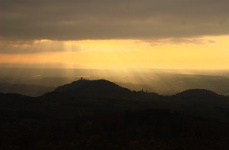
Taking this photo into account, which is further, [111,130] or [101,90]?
[101,90]

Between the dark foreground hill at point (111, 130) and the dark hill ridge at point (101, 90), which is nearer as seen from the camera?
the dark foreground hill at point (111, 130)

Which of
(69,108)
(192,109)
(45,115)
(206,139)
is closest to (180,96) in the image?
(192,109)

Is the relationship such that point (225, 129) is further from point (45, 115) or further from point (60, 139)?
point (45, 115)

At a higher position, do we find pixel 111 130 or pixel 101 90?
pixel 101 90

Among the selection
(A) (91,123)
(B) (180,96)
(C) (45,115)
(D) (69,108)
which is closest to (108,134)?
(A) (91,123)

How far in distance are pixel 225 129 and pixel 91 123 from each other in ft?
107

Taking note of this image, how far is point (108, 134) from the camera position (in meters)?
49.8

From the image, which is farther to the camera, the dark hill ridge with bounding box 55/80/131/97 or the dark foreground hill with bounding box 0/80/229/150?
the dark hill ridge with bounding box 55/80/131/97

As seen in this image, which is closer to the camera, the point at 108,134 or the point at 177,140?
the point at 177,140

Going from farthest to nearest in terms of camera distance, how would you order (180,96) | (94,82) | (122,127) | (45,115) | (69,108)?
(94,82) → (180,96) → (69,108) → (45,115) → (122,127)

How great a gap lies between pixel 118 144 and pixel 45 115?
47.3 meters

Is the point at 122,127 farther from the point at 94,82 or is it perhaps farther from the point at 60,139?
the point at 94,82

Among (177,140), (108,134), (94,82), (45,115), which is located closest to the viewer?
(177,140)

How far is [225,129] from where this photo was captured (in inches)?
2173
